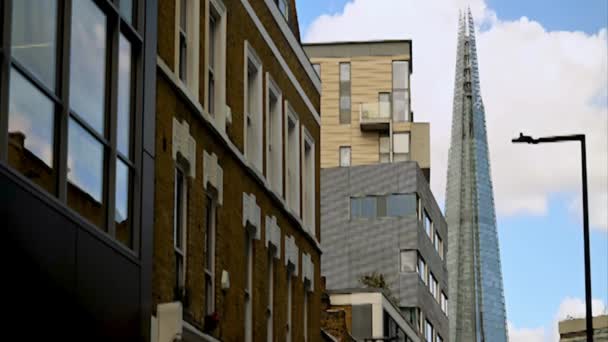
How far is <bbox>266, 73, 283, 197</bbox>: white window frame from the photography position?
3275 centimetres

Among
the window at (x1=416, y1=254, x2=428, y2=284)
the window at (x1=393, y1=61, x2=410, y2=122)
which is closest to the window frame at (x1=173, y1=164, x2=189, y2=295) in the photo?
the window at (x1=416, y1=254, x2=428, y2=284)

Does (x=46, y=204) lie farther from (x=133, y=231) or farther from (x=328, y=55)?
(x=328, y=55)

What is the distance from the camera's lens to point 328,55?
113 meters

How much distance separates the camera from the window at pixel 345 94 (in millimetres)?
112562

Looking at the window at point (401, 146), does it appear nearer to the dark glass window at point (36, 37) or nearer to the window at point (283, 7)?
the window at point (283, 7)

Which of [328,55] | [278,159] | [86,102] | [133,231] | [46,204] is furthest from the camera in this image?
[328,55]

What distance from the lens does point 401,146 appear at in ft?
355

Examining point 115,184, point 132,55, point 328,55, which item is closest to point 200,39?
point 132,55

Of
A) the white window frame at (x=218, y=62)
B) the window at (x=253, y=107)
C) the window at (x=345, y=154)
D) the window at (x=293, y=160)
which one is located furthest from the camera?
the window at (x=345, y=154)

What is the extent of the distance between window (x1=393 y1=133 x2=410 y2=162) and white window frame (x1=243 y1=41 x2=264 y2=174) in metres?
76.5

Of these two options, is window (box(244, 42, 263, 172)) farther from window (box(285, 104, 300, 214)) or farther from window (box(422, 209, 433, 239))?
window (box(422, 209, 433, 239))

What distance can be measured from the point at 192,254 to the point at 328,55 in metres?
88.3

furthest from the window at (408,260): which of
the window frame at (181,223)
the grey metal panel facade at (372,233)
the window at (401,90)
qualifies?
the window frame at (181,223)

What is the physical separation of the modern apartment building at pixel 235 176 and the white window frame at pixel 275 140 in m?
0.03
